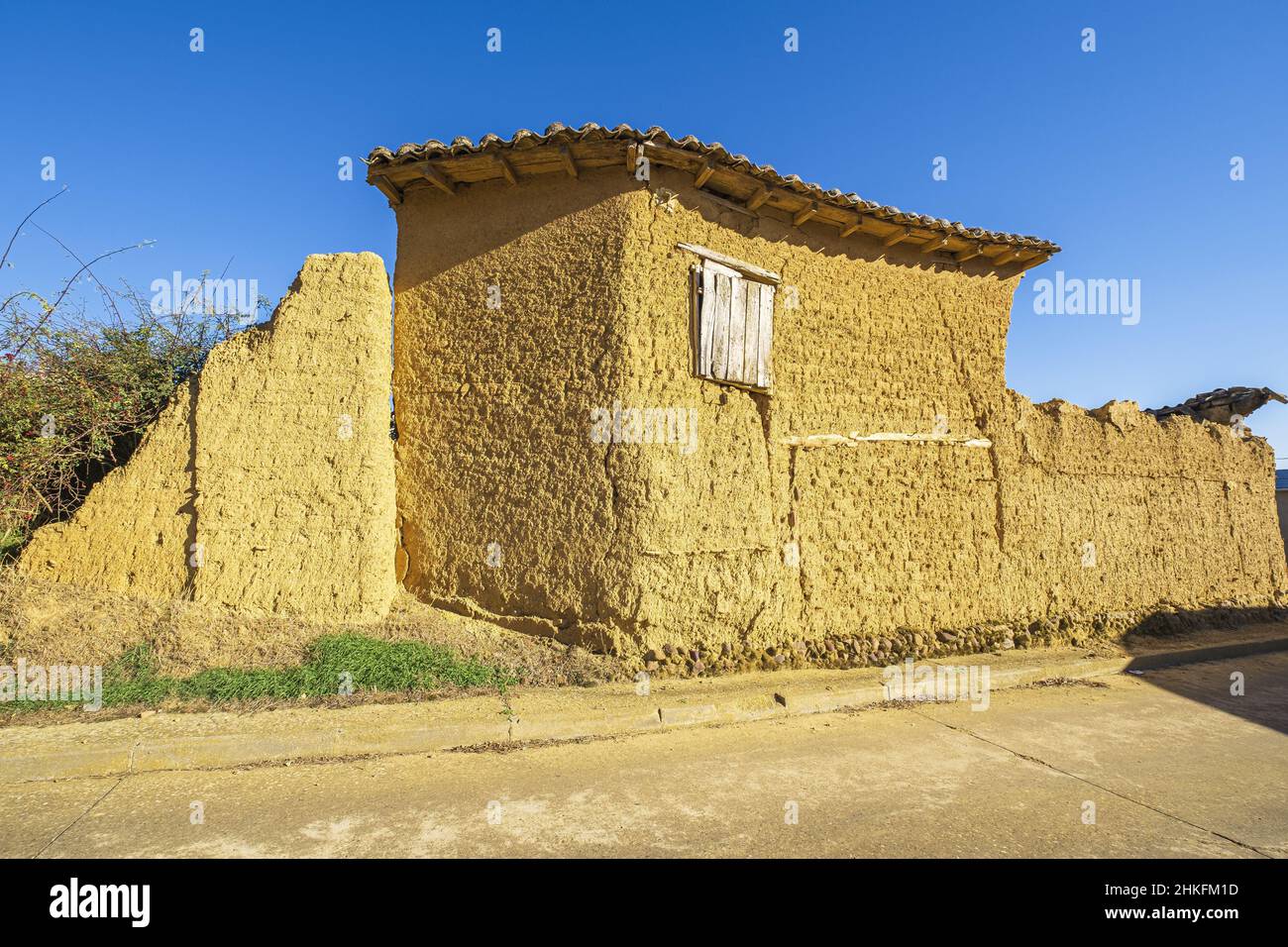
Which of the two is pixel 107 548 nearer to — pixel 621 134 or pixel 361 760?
pixel 361 760

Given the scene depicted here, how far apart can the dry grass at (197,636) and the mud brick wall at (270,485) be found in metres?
0.17

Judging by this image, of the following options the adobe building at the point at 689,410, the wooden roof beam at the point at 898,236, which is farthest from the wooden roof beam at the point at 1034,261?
the wooden roof beam at the point at 898,236

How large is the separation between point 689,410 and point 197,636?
433 centimetres

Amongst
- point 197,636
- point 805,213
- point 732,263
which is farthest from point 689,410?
point 197,636

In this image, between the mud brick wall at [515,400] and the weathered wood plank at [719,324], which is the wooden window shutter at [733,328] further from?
the mud brick wall at [515,400]

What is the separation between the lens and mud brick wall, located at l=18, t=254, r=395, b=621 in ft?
18.1

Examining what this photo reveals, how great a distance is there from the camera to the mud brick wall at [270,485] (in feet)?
18.1

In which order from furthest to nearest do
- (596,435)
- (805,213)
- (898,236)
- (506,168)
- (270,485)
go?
(898,236)
(805,213)
(506,168)
(596,435)
(270,485)

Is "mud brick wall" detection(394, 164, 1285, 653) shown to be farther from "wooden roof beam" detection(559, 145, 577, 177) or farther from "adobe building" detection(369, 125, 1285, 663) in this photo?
"wooden roof beam" detection(559, 145, 577, 177)

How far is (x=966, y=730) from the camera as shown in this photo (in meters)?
5.16

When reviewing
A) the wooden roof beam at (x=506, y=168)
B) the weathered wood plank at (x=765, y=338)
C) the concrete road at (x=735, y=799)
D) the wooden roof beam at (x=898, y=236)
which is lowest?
the concrete road at (x=735, y=799)

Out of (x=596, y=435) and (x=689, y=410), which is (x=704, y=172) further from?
(x=596, y=435)

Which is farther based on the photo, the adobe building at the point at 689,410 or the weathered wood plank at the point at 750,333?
the weathered wood plank at the point at 750,333

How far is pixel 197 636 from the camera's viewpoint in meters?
5.16
